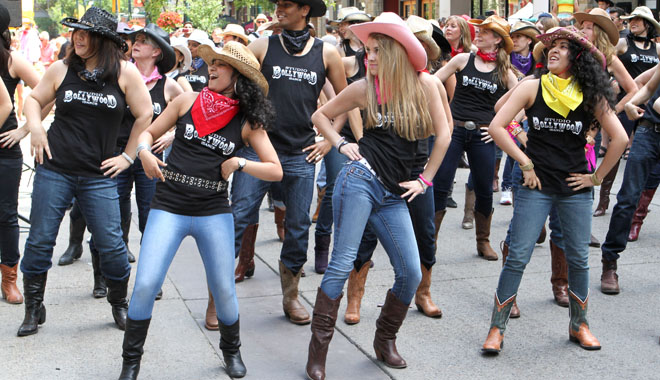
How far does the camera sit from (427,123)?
178 inches

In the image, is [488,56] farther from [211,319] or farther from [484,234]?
[211,319]

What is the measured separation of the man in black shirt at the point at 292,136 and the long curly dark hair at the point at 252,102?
1.04 meters

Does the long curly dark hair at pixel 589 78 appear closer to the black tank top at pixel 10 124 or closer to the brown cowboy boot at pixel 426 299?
the brown cowboy boot at pixel 426 299

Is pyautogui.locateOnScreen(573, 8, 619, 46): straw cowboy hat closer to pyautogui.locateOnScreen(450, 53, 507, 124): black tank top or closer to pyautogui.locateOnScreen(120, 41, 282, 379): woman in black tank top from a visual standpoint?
pyautogui.locateOnScreen(450, 53, 507, 124): black tank top

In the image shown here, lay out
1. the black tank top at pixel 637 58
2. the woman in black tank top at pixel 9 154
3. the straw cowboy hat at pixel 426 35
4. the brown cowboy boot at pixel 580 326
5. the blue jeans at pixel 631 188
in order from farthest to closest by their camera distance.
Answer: the black tank top at pixel 637 58 < the blue jeans at pixel 631 188 < the woman in black tank top at pixel 9 154 < the straw cowboy hat at pixel 426 35 < the brown cowboy boot at pixel 580 326

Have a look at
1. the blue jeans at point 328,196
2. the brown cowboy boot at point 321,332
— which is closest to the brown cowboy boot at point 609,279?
the blue jeans at point 328,196

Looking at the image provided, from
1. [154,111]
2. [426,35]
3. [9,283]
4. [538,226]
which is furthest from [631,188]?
[9,283]

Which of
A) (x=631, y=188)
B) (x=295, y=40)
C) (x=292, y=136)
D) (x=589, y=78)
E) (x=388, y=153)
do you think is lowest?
(x=631, y=188)

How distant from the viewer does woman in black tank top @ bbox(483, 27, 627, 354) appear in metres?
4.78

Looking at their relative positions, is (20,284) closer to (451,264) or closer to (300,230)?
(300,230)

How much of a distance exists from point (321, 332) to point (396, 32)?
63.5 inches

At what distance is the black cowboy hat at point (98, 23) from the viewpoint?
479cm

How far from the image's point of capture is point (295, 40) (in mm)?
5535

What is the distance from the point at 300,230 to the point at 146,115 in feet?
4.06
